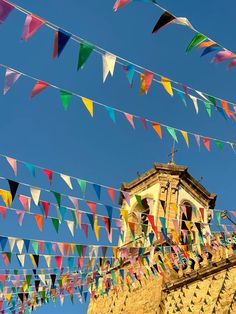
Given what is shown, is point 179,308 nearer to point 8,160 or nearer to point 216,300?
point 216,300

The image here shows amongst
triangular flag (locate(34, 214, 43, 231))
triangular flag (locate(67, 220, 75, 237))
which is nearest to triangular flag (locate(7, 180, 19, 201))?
triangular flag (locate(34, 214, 43, 231))

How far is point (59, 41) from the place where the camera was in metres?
4.61

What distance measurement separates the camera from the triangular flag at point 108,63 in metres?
4.85

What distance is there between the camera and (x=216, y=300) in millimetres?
10844

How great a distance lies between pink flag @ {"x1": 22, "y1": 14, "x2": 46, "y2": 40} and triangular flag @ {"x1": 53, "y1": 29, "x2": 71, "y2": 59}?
0.22 m

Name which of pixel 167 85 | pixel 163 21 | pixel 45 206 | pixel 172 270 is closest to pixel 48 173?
pixel 45 206

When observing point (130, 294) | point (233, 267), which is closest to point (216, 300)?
point (233, 267)

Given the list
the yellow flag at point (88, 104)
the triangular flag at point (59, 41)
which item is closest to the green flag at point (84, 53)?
the triangular flag at point (59, 41)

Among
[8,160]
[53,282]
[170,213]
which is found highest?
[170,213]

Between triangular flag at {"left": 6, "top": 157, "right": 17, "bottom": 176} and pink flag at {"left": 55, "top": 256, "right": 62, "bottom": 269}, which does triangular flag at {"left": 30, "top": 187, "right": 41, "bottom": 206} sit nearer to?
triangular flag at {"left": 6, "top": 157, "right": 17, "bottom": 176}

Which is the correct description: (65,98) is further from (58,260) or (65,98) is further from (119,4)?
(58,260)

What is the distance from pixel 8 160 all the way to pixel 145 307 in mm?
8149

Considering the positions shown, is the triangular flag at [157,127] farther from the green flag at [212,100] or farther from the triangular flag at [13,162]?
the triangular flag at [13,162]

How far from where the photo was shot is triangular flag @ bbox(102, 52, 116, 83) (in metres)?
4.85
